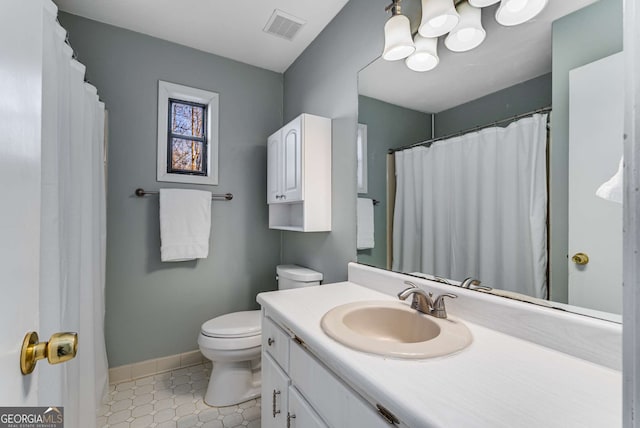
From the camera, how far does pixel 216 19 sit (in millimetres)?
1908

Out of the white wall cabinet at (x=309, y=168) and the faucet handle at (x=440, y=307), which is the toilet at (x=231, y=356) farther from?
the faucet handle at (x=440, y=307)

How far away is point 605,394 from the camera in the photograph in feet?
1.97

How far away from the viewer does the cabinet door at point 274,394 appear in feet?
3.51

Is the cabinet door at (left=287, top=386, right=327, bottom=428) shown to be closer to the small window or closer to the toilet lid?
the toilet lid

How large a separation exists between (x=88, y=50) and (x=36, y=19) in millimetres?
1849

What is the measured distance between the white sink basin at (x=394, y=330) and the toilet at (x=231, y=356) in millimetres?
884

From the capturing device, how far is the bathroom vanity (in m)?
0.55

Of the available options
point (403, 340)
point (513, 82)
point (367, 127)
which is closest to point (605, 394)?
point (403, 340)

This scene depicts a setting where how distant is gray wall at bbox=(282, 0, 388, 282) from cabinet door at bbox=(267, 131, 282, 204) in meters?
0.35

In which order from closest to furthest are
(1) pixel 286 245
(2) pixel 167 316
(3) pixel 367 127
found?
(3) pixel 367 127, (2) pixel 167 316, (1) pixel 286 245

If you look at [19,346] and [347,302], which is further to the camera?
[347,302]

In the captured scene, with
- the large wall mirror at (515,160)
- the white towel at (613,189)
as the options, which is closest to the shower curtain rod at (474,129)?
the large wall mirror at (515,160)

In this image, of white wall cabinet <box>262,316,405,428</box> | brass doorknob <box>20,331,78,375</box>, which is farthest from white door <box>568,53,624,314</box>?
Result: brass doorknob <box>20,331,78,375</box>

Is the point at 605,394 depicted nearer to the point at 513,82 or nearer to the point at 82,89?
the point at 513,82
